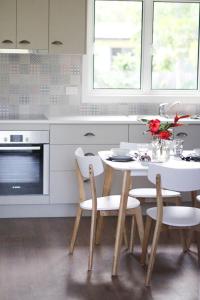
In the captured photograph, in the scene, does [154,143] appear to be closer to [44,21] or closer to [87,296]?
[87,296]

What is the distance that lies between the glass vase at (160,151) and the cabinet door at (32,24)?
6.52ft

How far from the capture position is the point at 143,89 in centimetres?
673

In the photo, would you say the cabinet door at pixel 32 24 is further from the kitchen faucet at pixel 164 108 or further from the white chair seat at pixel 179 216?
the white chair seat at pixel 179 216

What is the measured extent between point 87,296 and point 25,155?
217 centimetres

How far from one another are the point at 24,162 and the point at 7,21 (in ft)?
4.32

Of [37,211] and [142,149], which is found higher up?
[142,149]

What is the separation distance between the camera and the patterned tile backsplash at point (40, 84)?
6.39 meters

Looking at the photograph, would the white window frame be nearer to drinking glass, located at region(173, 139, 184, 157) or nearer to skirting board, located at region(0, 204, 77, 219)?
skirting board, located at region(0, 204, 77, 219)

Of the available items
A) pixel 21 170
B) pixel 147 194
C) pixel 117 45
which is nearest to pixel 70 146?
pixel 21 170

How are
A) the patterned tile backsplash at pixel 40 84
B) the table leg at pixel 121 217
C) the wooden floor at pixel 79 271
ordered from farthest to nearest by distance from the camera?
the patterned tile backsplash at pixel 40 84 → the table leg at pixel 121 217 → the wooden floor at pixel 79 271

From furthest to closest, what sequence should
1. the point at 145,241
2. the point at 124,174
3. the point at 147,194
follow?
1. the point at 147,194
2. the point at 145,241
3. the point at 124,174

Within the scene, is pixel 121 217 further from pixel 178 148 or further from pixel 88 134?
pixel 88 134

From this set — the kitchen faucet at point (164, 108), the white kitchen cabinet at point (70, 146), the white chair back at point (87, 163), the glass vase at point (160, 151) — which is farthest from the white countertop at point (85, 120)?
the glass vase at point (160, 151)

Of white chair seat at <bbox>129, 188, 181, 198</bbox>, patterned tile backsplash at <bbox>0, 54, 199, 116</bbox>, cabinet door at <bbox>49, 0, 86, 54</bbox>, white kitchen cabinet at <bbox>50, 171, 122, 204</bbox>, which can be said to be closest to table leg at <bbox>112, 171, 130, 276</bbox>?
white chair seat at <bbox>129, 188, 181, 198</bbox>
